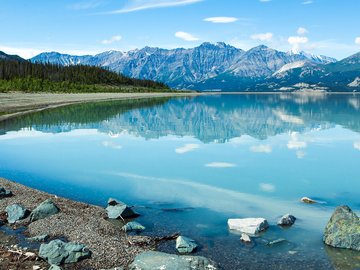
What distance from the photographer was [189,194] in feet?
69.4

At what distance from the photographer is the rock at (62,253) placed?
12.7 m

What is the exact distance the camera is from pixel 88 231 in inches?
602

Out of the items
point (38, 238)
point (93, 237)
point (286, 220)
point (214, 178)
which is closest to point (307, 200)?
point (286, 220)

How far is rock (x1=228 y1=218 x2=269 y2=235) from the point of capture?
15.3 m

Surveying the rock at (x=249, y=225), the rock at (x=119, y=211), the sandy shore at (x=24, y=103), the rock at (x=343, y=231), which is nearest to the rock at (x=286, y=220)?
the rock at (x=249, y=225)

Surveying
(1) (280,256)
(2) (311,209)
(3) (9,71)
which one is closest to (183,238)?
(1) (280,256)

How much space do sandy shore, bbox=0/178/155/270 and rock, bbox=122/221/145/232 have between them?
0.27m

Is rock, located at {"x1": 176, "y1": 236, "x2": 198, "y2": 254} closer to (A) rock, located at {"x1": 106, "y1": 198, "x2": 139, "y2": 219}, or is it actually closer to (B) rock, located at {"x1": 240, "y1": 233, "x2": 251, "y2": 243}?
(B) rock, located at {"x1": 240, "y1": 233, "x2": 251, "y2": 243}

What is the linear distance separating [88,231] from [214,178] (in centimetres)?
1090

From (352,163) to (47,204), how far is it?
2192 centimetres

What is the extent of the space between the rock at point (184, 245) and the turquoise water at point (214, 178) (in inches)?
12.0

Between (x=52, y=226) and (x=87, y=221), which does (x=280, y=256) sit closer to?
(x=87, y=221)

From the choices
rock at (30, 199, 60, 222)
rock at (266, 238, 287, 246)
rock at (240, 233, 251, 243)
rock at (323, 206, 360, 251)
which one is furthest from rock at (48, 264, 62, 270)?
rock at (323, 206, 360, 251)

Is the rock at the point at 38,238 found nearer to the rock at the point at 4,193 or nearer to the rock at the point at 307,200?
the rock at the point at 4,193
